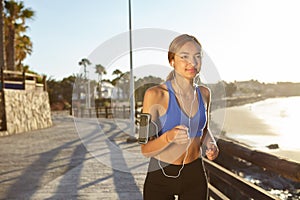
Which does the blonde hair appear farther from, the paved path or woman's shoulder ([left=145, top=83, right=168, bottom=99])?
the paved path

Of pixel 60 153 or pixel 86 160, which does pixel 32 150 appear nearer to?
pixel 60 153

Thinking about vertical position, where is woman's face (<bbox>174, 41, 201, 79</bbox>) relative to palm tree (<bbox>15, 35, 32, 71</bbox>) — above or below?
below

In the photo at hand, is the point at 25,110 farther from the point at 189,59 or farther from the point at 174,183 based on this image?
the point at 189,59

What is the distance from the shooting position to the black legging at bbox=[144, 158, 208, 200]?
1.46m

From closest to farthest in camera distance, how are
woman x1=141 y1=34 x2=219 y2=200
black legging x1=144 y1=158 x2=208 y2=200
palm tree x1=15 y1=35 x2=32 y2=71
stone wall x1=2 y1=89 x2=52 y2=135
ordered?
1. woman x1=141 y1=34 x2=219 y2=200
2. black legging x1=144 y1=158 x2=208 y2=200
3. stone wall x1=2 y1=89 x2=52 y2=135
4. palm tree x1=15 y1=35 x2=32 y2=71

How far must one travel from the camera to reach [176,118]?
1.33m

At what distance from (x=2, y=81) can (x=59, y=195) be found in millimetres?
11761

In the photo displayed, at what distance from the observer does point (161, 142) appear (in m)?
1.30

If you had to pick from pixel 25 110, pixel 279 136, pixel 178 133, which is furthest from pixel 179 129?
pixel 279 136

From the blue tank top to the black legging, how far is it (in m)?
0.18

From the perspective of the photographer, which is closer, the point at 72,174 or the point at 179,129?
the point at 179,129

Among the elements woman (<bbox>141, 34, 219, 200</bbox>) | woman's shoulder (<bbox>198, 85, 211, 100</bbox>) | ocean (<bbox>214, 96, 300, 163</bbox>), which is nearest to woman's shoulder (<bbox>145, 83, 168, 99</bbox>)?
woman (<bbox>141, 34, 219, 200</bbox>)

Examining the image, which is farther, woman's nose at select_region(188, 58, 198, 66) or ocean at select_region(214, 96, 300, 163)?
ocean at select_region(214, 96, 300, 163)

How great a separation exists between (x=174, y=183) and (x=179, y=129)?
350 millimetres
